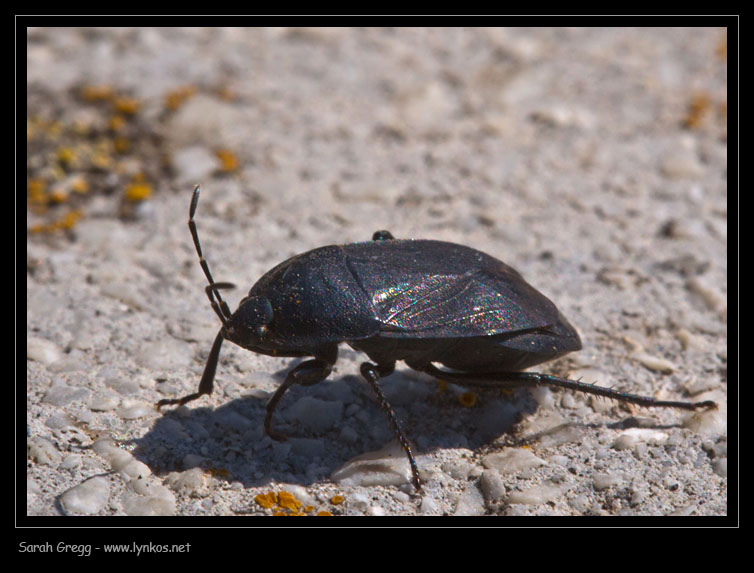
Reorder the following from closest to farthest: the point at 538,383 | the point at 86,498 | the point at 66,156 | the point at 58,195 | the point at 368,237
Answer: the point at 86,498 → the point at 538,383 → the point at 368,237 → the point at 58,195 → the point at 66,156

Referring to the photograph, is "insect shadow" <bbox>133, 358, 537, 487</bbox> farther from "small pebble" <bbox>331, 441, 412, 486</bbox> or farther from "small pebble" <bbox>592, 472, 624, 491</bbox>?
"small pebble" <bbox>592, 472, 624, 491</bbox>

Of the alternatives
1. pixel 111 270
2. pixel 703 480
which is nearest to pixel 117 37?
pixel 111 270

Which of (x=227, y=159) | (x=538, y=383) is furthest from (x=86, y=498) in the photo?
(x=227, y=159)

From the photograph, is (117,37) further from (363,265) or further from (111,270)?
(363,265)

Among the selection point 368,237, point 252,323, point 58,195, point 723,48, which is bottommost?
point 252,323

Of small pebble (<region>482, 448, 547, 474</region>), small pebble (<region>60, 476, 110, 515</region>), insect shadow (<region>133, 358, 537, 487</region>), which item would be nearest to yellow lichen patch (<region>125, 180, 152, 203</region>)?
insect shadow (<region>133, 358, 537, 487</region>)

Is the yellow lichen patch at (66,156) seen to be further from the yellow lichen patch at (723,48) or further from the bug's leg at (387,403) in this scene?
the yellow lichen patch at (723,48)

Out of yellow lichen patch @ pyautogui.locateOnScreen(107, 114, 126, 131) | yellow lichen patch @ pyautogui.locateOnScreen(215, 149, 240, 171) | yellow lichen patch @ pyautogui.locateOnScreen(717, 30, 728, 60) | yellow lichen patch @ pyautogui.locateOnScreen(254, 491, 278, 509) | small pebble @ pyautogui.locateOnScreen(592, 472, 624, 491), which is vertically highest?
yellow lichen patch @ pyautogui.locateOnScreen(717, 30, 728, 60)

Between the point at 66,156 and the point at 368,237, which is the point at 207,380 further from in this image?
the point at 66,156
